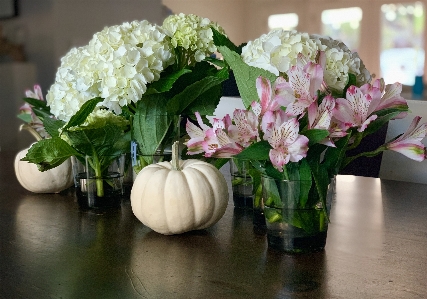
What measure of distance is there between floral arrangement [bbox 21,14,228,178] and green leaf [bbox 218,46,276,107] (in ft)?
0.56

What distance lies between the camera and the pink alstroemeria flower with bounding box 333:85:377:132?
2.28 ft

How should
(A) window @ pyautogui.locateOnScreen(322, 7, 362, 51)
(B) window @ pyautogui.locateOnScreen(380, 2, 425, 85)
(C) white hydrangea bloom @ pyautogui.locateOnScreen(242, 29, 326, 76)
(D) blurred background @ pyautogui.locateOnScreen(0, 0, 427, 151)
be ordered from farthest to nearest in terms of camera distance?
(A) window @ pyautogui.locateOnScreen(322, 7, 362, 51)
(B) window @ pyautogui.locateOnScreen(380, 2, 425, 85)
(D) blurred background @ pyautogui.locateOnScreen(0, 0, 427, 151)
(C) white hydrangea bloom @ pyautogui.locateOnScreen(242, 29, 326, 76)

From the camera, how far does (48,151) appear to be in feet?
3.29

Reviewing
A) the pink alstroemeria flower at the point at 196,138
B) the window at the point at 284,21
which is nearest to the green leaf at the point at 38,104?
the pink alstroemeria flower at the point at 196,138

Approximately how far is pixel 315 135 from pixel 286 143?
4cm

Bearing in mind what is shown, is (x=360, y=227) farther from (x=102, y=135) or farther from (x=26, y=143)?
(x=26, y=143)

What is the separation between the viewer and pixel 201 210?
0.87 m

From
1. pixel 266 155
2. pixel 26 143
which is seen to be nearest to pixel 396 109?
pixel 266 155

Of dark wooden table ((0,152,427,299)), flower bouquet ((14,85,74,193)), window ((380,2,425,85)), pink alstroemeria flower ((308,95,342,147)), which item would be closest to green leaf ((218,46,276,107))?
pink alstroemeria flower ((308,95,342,147))

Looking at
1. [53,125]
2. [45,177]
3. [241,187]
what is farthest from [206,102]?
[45,177]

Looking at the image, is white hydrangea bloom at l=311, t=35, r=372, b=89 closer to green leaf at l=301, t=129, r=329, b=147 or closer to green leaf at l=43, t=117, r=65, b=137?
→ green leaf at l=301, t=129, r=329, b=147

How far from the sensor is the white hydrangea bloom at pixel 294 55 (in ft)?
2.48

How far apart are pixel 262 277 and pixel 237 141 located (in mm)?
171

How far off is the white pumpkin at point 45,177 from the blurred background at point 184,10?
266cm
